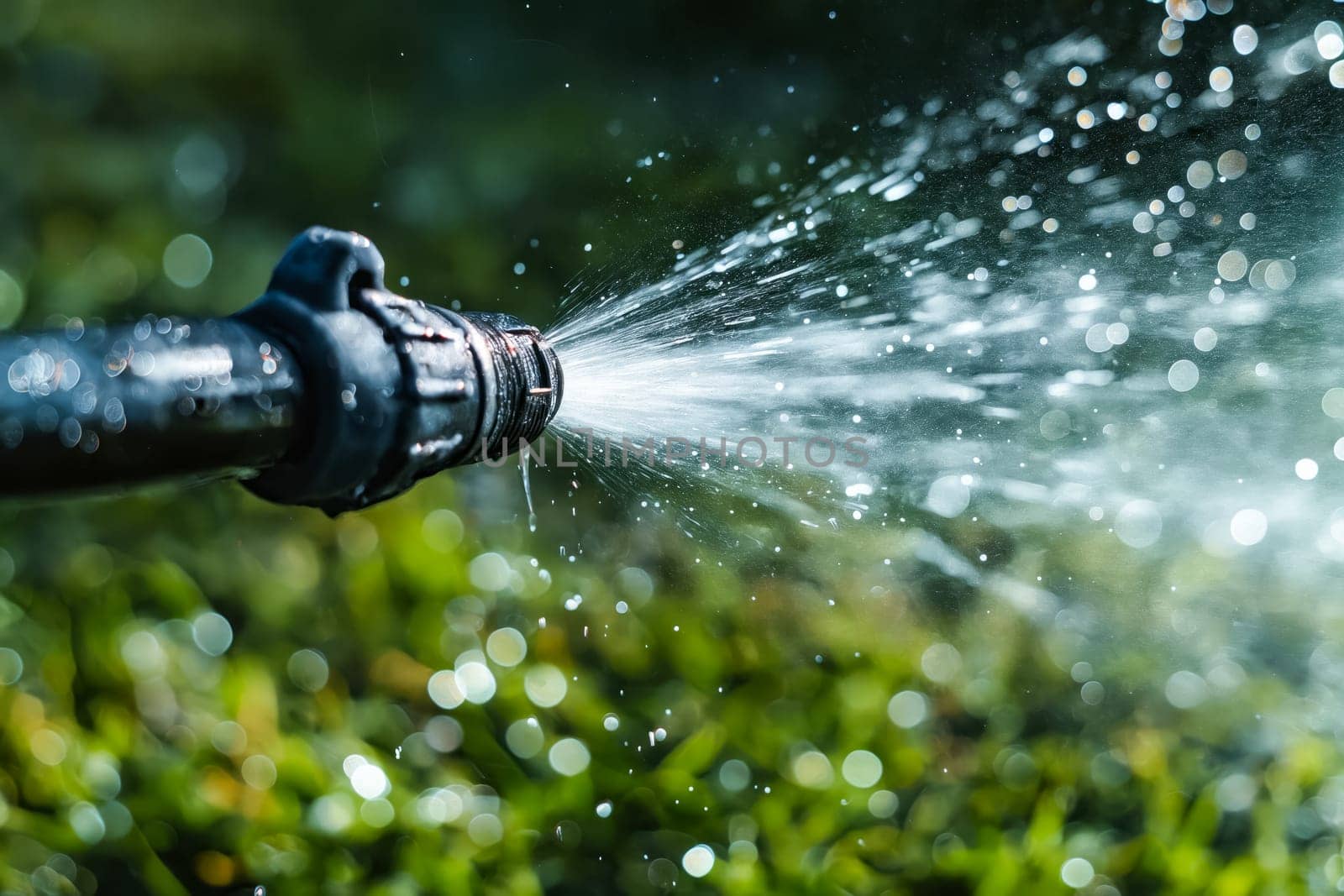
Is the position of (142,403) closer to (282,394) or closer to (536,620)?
(282,394)

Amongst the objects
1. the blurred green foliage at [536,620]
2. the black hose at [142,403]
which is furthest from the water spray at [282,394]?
the blurred green foliage at [536,620]

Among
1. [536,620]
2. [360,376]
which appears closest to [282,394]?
[360,376]

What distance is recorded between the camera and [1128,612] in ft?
6.84

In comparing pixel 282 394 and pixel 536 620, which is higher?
pixel 282 394

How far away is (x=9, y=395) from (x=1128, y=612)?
2072mm

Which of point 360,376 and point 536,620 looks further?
point 536,620

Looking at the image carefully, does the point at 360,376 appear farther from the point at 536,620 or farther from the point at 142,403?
the point at 536,620

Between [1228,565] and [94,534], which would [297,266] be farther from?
Answer: [1228,565]

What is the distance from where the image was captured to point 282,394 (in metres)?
0.55

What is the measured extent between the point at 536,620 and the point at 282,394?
4.44 feet

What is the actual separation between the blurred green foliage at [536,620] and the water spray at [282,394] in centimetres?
103

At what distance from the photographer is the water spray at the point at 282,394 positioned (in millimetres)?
453

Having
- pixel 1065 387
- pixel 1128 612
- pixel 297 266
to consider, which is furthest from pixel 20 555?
pixel 1128 612

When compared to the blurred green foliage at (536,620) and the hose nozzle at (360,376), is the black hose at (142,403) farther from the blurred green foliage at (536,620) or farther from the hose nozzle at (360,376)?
the blurred green foliage at (536,620)
